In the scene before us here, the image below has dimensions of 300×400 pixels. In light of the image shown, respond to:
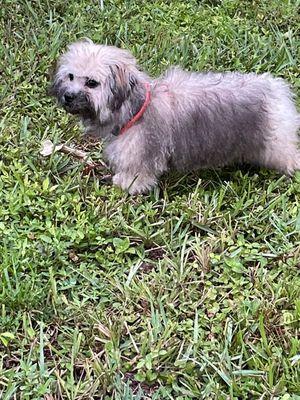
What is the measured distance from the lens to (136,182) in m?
4.09

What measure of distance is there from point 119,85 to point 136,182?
64 cm

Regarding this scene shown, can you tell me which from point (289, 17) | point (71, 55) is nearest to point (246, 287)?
point (71, 55)

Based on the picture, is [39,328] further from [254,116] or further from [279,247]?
[254,116]

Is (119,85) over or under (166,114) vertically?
over

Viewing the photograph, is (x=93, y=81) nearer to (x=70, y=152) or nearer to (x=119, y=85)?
(x=119, y=85)

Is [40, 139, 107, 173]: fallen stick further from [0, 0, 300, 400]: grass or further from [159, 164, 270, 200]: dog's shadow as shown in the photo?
[159, 164, 270, 200]: dog's shadow

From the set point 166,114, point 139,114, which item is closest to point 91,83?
point 139,114

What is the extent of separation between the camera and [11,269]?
351 cm

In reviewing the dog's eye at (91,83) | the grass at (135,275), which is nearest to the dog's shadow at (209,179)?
the grass at (135,275)

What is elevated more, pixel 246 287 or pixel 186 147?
pixel 186 147

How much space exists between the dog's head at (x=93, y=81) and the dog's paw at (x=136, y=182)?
429 millimetres

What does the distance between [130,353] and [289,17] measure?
3.77 meters

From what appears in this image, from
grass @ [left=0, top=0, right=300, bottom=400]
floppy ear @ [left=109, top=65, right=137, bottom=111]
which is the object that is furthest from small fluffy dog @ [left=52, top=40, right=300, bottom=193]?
grass @ [left=0, top=0, right=300, bottom=400]

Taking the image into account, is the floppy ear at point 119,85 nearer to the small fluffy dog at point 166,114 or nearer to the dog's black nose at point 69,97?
the small fluffy dog at point 166,114
